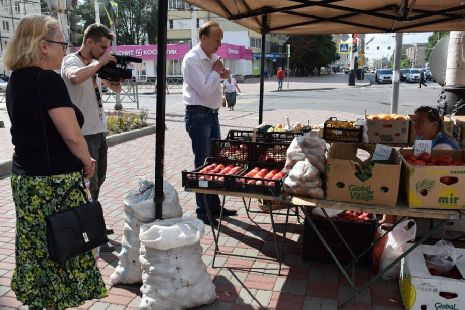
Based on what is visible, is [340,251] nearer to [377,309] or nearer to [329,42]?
[377,309]

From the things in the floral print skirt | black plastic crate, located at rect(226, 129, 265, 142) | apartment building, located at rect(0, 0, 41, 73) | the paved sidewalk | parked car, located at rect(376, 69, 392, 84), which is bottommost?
the paved sidewalk

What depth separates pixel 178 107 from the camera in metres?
18.7

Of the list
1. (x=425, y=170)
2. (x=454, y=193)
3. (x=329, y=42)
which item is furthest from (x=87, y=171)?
(x=329, y=42)

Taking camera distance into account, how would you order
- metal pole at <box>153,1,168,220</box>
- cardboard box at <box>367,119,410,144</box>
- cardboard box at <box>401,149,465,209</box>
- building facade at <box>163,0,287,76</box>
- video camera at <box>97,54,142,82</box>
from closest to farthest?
cardboard box at <box>401,149,465,209</box> → metal pole at <box>153,1,168,220</box> → video camera at <box>97,54,142,82</box> → cardboard box at <box>367,119,410,144</box> → building facade at <box>163,0,287,76</box>

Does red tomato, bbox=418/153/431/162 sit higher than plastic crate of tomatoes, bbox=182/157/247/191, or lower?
higher

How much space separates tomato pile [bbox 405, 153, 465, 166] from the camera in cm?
290

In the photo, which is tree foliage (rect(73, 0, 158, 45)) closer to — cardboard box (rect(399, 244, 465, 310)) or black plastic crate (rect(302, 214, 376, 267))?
black plastic crate (rect(302, 214, 376, 267))

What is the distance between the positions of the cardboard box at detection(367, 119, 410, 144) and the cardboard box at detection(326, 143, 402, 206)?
2572 millimetres

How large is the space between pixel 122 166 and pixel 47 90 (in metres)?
5.34

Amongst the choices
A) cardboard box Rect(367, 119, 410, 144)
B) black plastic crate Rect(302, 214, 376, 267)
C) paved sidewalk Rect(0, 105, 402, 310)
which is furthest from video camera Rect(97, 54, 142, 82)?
cardboard box Rect(367, 119, 410, 144)

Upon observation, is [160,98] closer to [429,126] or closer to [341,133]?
[429,126]

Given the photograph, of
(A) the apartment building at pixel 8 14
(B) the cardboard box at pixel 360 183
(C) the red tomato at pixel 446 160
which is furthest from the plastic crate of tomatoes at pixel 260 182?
(A) the apartment building at pixel 8 14

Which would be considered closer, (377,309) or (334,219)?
(377,309)

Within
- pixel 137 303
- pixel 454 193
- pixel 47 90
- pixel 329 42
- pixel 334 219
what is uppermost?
pixel 329 42
